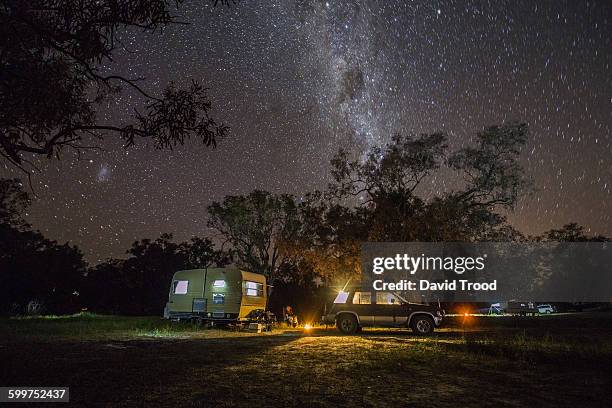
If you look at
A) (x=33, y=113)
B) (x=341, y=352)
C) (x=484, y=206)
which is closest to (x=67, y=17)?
(x=33, y=113)

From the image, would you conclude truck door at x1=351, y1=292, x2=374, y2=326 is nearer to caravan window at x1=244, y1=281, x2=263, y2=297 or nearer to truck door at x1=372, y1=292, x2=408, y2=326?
truck door at x1=372, y1=292, x2=408, y2=326

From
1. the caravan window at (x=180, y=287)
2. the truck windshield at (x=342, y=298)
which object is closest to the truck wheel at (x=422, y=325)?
the truck windshield at (x=342, y=298)

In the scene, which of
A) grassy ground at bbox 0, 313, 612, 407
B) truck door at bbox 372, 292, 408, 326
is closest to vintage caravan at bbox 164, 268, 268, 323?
truck door at bbox 372, 292, 408, 326

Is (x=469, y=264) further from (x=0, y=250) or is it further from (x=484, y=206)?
(x=0, y=250)

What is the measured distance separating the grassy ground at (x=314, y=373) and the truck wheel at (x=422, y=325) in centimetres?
581

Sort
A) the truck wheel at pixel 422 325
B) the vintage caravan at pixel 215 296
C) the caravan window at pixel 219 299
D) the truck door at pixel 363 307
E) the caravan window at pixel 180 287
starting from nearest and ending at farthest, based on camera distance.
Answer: the truck wheel at pixel 422 325, the truck door at pixel 363 307, the vintage caravan at pixel 215 296, the caravan window at pixel 219 299, the caravan window at pixel 180 287

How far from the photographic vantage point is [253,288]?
23609mm

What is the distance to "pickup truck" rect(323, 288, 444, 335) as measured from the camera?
20.4m

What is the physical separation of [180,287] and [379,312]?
8.91m

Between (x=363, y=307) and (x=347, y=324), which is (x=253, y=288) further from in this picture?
(x=363, y=307)

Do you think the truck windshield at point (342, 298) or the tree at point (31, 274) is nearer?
the truck windshield at point (342, 298)

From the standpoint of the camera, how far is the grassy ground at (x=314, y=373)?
711cm

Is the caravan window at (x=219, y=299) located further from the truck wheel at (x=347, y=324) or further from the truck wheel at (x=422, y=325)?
the truck wheel at (x=422, y=325)

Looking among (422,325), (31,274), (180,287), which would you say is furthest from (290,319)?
(31,274)
